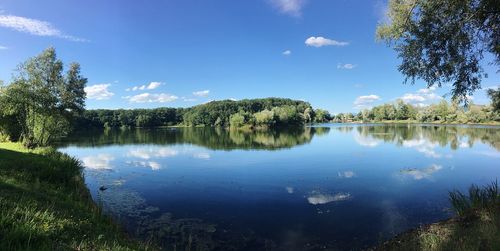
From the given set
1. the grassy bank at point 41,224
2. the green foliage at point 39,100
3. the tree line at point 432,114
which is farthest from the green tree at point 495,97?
the tree line at point 432,114

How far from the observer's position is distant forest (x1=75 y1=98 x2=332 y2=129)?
137500mm

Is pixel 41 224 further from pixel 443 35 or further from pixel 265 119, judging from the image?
pixel 265 119

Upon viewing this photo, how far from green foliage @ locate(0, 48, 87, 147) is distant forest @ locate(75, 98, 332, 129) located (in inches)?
3515

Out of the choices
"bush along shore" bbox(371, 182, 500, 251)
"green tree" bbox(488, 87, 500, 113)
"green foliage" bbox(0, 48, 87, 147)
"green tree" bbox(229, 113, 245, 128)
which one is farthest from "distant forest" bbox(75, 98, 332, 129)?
"bush along shore" bbox(371, 182, 500, 251)

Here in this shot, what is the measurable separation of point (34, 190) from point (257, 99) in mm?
185683

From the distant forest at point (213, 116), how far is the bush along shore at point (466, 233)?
394 feet

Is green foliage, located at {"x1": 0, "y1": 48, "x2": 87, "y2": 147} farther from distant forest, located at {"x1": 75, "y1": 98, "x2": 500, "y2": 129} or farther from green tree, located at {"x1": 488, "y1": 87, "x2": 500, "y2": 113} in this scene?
distant forest, located at {"x1": 75, "y1": 98, "x2": 500, "y2": 129}

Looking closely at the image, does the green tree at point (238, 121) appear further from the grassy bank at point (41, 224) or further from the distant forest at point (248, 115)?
the grassy bank at point (41, 224)

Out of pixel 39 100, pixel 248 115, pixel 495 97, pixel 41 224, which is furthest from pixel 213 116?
pixel 41 224

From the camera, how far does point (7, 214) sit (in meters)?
5.64

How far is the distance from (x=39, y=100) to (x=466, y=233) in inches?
1321

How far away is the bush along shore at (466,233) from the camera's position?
24.9 ft

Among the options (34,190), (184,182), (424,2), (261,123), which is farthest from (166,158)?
(261,123)

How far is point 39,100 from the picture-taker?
30.4m
